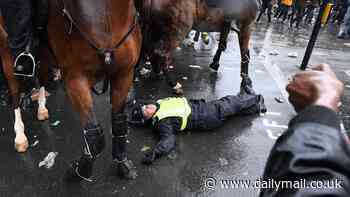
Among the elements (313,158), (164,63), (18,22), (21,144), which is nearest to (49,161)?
(21,144)

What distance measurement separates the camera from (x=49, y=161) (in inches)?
129

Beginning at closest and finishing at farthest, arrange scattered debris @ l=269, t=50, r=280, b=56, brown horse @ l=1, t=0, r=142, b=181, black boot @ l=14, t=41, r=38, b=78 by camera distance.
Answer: brown horse @ l=1, t=0, r=142, b=181, black boot @ l=14, t=41, r=38, b=78, scattered debris @ l=269, t=50, r=280, b=56

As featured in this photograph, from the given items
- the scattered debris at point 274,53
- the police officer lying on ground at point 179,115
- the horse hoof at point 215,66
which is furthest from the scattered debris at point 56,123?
the scattered debris at point 274,53

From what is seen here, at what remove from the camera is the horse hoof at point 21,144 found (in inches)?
133

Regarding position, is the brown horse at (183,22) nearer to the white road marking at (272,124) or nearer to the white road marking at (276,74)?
the white road marking at (276,74)

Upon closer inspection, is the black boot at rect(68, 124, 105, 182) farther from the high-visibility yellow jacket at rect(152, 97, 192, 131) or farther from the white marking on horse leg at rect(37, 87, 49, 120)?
the white marking on horse leg at rect(37, 87, 49, 120)

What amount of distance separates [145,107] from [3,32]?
68.7 inches

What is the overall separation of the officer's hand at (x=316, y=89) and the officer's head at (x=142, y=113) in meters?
2.84

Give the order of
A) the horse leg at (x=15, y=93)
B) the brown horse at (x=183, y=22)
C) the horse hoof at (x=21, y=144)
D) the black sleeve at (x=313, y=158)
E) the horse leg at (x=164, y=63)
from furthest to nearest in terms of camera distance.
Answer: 1. the horse leg at (x=164, y=63)
2. the brown horse at (x=183, y=22)
3. the horse hoof at (x=21, y=144)
4. the horse leg at (x=15, y=93)
5. the black sleeve at (x=313, y=158)

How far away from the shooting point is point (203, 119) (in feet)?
12.7


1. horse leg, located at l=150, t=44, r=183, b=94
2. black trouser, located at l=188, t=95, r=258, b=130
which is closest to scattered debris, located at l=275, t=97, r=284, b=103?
black trouser, located at l=188, t=95, r=258, b=130

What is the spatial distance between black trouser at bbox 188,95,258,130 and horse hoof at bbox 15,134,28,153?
1.88 metres

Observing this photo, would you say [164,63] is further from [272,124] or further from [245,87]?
[272,124]

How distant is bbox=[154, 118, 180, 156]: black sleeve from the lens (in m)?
3.38
